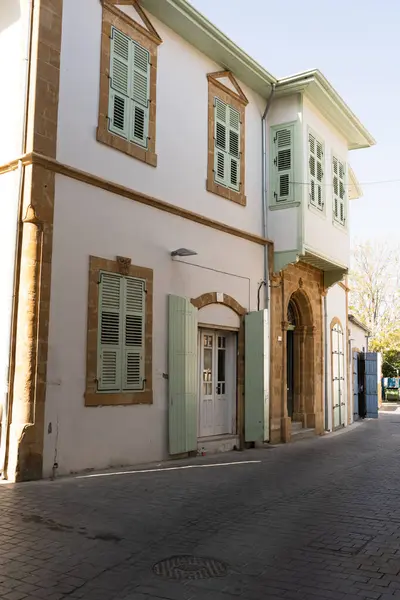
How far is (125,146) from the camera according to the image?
992 cm

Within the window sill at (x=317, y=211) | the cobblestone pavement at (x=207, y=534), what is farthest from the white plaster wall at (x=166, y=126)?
the cobblestone pavement at (x=207, y=534)

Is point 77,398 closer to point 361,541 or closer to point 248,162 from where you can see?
point 361,541

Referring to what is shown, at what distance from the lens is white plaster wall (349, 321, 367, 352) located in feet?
73.1

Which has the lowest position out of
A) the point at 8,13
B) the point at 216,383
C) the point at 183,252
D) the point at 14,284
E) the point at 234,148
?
the point at 216,383

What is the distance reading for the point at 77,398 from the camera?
8.73 meters

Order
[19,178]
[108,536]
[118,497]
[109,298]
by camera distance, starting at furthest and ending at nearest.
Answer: [109,298]
[19,178]
[118,497]
[108,536]

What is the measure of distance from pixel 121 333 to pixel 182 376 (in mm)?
1591

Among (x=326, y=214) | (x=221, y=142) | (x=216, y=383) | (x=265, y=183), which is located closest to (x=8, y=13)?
(x=221, y=142)

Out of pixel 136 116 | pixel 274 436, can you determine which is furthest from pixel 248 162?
pixel 274 436

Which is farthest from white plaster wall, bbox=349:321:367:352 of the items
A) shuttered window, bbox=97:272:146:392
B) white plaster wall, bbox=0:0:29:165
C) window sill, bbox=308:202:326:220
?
white plaster wall, bbox=0:0:29:165

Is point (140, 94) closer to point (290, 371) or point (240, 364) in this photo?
point (240, 364)

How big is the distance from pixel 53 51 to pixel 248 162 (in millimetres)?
5633

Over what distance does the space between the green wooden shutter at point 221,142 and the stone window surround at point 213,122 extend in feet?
0.39

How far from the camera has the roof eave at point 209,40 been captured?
10719 millimetres
